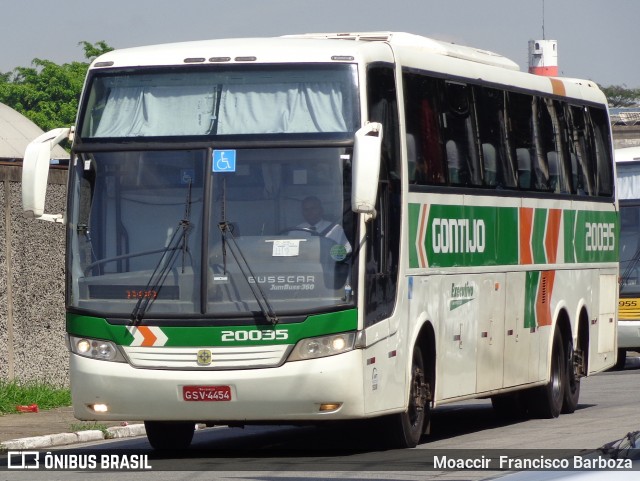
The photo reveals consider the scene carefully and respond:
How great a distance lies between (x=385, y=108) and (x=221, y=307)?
229 centimetres

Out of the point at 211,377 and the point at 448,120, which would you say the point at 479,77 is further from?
the point at 211,377

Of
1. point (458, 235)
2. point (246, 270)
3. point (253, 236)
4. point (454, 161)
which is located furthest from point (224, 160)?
point (458, 235)

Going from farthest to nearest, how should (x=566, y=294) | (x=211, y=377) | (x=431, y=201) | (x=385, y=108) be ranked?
(x=566, y=294)
(x=431, y=201)
(x=385, y=108)
(x=211, y=377)

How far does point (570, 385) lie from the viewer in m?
18.3

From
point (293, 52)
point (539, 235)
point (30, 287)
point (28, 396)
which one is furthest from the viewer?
point (30, 287)

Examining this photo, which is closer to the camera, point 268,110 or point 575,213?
point 268,110

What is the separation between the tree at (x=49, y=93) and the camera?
106125 mm

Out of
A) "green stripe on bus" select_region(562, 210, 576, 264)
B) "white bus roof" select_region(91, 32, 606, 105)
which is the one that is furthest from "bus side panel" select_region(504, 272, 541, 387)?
"white bus roof" select_region(91, 32, 606, 105)

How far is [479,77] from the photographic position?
15805 mm

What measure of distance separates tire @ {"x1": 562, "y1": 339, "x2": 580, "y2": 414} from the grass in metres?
5.88

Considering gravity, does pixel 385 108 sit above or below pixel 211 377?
above

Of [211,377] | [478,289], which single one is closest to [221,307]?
[211,377]

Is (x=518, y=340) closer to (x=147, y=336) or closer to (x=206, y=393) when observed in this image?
(x=206, y=393)

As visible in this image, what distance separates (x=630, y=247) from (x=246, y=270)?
1569 centimetres
